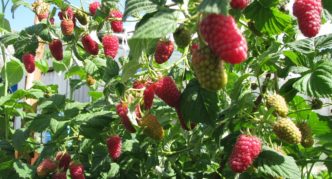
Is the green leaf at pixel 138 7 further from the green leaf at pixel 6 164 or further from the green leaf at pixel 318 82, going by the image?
the green leaf at pixel 6 164

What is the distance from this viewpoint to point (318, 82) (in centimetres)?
188


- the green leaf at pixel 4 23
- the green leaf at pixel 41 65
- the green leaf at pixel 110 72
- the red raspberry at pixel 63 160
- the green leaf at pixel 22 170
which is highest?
the green leaf at pixel 4 23

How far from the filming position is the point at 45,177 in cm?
255

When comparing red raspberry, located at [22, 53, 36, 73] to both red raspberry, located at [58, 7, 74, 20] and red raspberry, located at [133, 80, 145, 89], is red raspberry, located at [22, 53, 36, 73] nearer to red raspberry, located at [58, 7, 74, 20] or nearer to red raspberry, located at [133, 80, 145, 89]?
red raspberry, located at [58, 7, 74, 20]

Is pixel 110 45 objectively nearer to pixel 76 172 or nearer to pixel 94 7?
pixel 94 7

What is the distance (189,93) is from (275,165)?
0.54 meters

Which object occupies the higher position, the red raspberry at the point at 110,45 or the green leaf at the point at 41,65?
the red raspberry at the point at 110,45

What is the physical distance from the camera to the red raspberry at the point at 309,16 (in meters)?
1.35

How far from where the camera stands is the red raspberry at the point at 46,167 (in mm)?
2375

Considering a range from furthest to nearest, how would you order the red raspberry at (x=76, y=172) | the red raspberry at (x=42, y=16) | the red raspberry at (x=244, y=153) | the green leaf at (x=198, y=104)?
the red raspberry at (x=42, y=16)
the red raspberry at (x=76, y=172)
the red raspberry at (x=244, y=153)
the green leaf at (x=198, y=104)

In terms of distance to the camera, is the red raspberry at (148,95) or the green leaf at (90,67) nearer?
the red raspberry at (148,95)

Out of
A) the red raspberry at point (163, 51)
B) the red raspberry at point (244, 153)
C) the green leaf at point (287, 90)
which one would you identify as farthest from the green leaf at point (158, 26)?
the green leaf at point (287, 90)

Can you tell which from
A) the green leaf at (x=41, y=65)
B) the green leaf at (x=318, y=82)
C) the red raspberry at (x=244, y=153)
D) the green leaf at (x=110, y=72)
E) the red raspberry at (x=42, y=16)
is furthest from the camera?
the green leaf at (x=41, y=65)

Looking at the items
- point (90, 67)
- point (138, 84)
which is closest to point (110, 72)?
point (138, 84)
